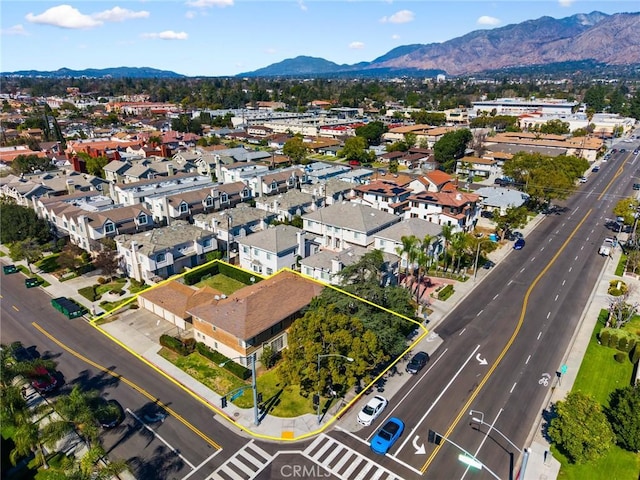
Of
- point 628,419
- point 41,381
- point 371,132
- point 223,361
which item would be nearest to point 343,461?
point 223,361

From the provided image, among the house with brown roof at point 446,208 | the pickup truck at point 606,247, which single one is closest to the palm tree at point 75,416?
the house with brown roof at point 446,208

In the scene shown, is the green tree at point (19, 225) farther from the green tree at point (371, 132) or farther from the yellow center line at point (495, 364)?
the green tree at point (371, 132)

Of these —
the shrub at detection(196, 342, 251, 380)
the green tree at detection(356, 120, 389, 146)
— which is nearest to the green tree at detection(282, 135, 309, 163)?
the green tree at detection(356, 120, 389, 146)

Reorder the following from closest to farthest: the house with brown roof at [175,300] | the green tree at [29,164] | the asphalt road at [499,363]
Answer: the asphalt road at [499,363]
the house with brown roof at [175,300]
the green tree at [29,164]

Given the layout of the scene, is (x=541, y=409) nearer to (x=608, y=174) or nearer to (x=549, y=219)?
(x=549, y=219)

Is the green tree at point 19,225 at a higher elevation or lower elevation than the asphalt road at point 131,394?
higher

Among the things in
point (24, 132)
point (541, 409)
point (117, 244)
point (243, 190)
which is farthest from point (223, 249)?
point (24, 132)

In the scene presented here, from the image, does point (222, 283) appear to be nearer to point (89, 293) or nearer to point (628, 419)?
point (89, 293)
